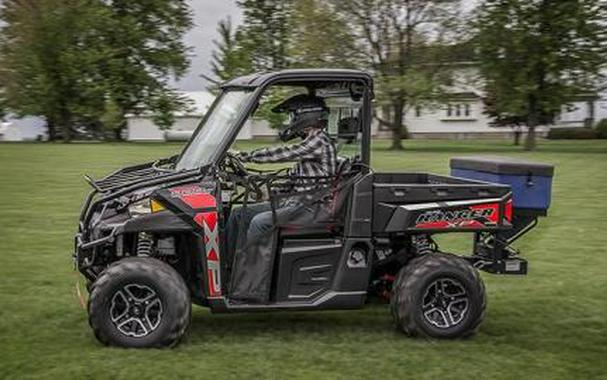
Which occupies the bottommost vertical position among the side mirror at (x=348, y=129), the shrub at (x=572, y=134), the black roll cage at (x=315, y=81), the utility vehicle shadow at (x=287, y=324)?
the shrub at (x=572, y=134)

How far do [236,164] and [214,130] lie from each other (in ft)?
1.12

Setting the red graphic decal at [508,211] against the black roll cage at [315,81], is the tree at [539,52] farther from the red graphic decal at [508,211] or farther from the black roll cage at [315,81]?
the black roll cage at [315,81]

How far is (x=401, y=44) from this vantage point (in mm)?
48656

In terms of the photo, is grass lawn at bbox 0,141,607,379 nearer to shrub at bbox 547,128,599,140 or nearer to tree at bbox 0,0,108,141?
tree at bbox 0,0,108,141

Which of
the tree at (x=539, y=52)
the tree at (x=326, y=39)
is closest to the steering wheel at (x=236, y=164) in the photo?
the tree at (x=539, y=52)

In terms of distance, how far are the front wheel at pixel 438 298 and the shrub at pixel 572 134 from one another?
184 feet

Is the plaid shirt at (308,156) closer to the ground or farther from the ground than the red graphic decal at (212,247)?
farther from the ground

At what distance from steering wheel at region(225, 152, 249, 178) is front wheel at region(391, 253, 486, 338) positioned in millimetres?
1485

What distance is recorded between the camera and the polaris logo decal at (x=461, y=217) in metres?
7.21

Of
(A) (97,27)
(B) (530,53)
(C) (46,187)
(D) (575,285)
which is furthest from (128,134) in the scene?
(D) (575,285)

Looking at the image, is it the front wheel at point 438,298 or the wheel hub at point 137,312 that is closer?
the wheel hub at point 137,312

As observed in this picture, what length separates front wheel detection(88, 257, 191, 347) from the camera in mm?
6621

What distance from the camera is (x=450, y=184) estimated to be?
754 centimetres

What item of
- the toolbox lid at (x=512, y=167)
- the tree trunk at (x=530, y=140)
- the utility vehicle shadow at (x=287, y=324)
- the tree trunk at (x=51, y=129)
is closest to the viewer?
the utility vehicle shadow at (x=287, y=324)
